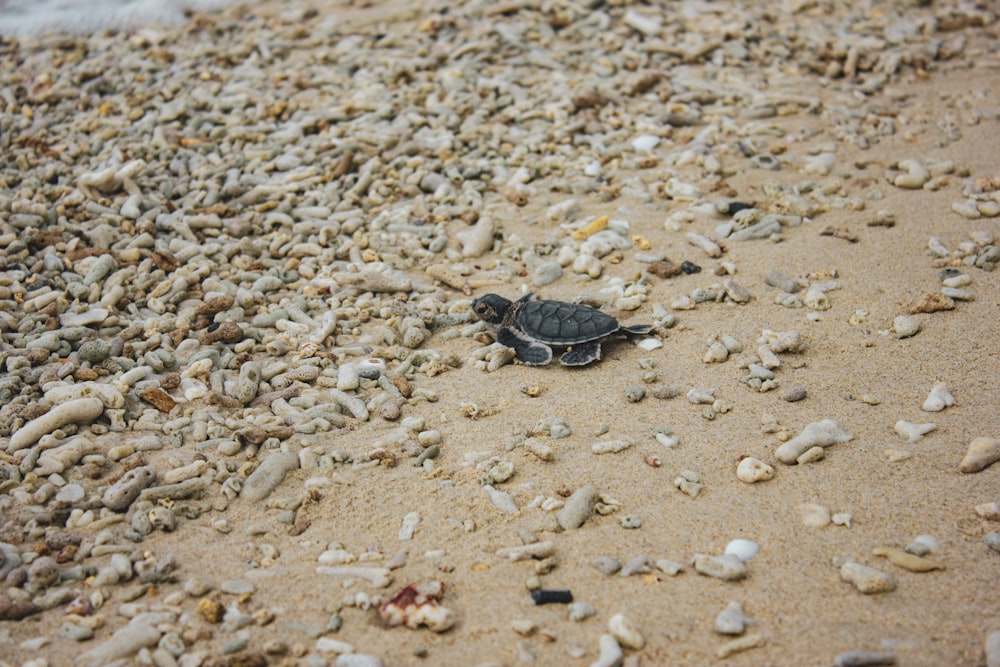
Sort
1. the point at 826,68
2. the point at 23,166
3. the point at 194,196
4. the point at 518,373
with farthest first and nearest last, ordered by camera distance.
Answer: the point at 826,68
the point at 23,166
the point at 194,196
the point at 518,373

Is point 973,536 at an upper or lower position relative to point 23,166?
lower

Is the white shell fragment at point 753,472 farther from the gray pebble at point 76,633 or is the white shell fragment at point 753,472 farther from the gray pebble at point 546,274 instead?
the gray pebble at point 76,633

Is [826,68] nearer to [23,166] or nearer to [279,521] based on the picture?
[279,521]

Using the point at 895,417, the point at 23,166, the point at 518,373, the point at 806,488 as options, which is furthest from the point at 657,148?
the point at 23,166

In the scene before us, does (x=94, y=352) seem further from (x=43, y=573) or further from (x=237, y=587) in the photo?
(x=237, y=587)

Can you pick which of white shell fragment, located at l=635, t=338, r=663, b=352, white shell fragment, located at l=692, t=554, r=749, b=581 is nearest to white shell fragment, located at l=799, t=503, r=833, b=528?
white shell fragment, located at l=692, t=554, r=749, b=581

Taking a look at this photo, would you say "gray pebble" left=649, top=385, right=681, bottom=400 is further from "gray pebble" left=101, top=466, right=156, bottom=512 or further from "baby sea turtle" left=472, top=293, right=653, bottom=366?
"gray pebble" left=101, top=466, right=156, bottom=512

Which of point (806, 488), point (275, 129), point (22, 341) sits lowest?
point (806, 488)
